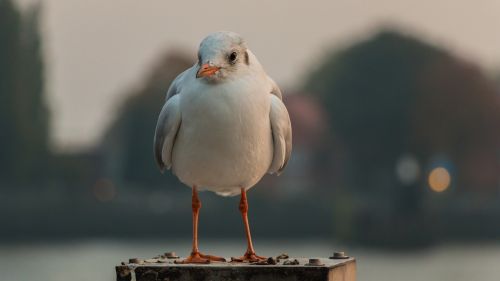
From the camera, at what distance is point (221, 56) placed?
Result: 7.50 m

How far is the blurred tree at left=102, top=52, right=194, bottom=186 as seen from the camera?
72312 millimetres

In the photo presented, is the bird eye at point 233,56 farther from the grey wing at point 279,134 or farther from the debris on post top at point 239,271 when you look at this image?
the debris on post top at point 239,271

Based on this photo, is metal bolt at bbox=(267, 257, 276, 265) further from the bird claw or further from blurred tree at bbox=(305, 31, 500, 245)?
blurred tree at bbox=(305, 31, 500, 245)

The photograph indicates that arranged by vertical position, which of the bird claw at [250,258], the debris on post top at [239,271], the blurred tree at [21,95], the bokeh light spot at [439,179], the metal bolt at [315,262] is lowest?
the debris on post top at [239,271]

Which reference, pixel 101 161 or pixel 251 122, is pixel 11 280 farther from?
pixel 251 122

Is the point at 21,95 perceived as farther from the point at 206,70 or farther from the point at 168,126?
the point at 206,70

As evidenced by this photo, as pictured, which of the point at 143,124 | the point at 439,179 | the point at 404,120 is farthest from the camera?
the point at 439,179

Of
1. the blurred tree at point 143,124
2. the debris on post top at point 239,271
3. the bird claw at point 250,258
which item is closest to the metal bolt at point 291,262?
the debris on post top at point 239,271

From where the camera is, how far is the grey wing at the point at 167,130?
7.90 metres

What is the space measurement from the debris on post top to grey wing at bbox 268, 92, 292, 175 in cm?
61

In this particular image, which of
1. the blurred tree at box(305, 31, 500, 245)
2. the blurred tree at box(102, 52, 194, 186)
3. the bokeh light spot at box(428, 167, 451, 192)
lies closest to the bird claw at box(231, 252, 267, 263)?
the blurred tree at box(102, 52, 194, 186)

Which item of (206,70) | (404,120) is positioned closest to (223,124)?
(206,70)

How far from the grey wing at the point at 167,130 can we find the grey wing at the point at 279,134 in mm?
531

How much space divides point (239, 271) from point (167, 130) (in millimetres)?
948
